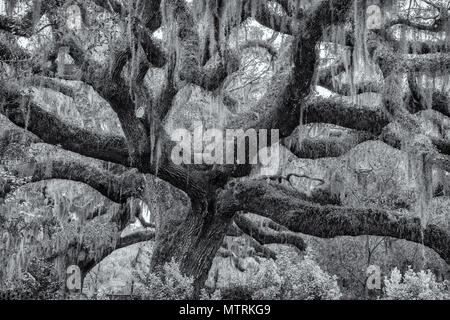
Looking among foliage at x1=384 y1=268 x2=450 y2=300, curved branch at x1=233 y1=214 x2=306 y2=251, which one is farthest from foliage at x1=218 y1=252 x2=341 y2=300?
curved branch at x1=233 y1=214 x2=306 y2=251

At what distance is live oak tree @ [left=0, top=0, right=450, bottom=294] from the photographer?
8039 millimetres

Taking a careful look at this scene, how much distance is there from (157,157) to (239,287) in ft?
8.03

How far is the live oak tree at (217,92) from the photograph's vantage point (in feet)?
26.4

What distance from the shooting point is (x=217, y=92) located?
29.1 feet

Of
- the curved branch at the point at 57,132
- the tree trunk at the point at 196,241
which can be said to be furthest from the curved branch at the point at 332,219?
the curved branch at the point at 57,132

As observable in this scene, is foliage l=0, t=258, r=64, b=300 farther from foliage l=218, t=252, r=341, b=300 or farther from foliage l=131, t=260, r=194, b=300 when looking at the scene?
foliage l=218, t=252, r=341, b=300

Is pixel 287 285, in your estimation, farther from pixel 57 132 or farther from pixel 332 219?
pixel 57 132

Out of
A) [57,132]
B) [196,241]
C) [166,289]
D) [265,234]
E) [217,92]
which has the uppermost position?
[217,92]

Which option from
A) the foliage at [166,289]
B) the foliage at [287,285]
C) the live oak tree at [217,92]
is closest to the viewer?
the foliage at [287,285]

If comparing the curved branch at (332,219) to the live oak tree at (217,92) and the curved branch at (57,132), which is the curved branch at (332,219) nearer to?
the live oak tree at (217,92)

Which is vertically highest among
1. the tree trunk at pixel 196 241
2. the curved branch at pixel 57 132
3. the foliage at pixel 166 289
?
the curved branch at pixel 57 132

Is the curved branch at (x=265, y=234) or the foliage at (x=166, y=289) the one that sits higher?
the curved branch at (x=265, y=234)

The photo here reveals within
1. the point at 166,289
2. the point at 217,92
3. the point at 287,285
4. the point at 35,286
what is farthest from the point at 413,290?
the point at 35,286
